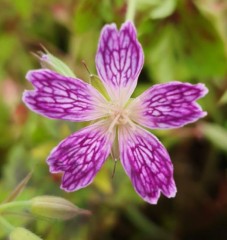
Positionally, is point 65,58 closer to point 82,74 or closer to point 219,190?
point 82,74

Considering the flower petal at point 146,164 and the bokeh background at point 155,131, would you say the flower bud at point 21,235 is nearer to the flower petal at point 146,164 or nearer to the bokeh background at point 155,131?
the flower petal at point 146,164

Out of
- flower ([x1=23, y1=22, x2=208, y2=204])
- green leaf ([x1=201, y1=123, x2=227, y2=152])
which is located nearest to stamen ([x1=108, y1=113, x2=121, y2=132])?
flower ([x1=23, y1=22, x2=208, y2=204])

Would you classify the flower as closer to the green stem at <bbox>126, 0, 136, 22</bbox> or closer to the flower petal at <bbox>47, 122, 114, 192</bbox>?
the flower petal at <bbox>47, 122, 114, 192</bbox>

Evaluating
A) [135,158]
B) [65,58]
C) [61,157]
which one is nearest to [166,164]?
[135,158]

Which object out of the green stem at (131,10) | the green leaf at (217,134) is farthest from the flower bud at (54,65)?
the green leaf at (217,134)

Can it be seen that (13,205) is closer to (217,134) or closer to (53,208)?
(53,208)

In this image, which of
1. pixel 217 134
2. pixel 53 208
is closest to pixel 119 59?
pixel 53 208
